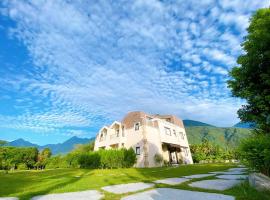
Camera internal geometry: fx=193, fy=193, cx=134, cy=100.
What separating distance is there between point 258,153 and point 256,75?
14.1 feet

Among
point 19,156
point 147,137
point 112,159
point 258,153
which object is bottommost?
point 258,153

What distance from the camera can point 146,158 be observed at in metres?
23.3

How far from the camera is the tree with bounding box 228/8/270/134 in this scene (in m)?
6.89

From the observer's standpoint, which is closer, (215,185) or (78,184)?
(215,185)

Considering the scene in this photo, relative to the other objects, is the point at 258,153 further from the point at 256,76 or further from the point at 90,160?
the point at 90,160

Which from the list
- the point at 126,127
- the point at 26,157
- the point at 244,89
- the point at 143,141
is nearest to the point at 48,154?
the point at 26,157

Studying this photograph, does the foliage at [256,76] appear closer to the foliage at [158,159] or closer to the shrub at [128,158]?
the shrub at [128,158]

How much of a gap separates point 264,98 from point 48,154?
35.7 m

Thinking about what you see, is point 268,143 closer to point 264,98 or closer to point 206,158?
point 264,98

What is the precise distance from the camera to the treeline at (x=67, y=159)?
750 inches

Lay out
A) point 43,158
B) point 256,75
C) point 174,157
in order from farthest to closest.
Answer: point 43,158 < point 174,157 < point 256,75

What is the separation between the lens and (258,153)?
4445 millimetres

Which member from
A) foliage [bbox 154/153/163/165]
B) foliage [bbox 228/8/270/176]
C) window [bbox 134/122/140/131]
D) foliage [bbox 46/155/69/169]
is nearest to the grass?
foliage [bbox 228/8/270/176]

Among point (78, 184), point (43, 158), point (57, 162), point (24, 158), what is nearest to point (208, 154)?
point (57, 162)
